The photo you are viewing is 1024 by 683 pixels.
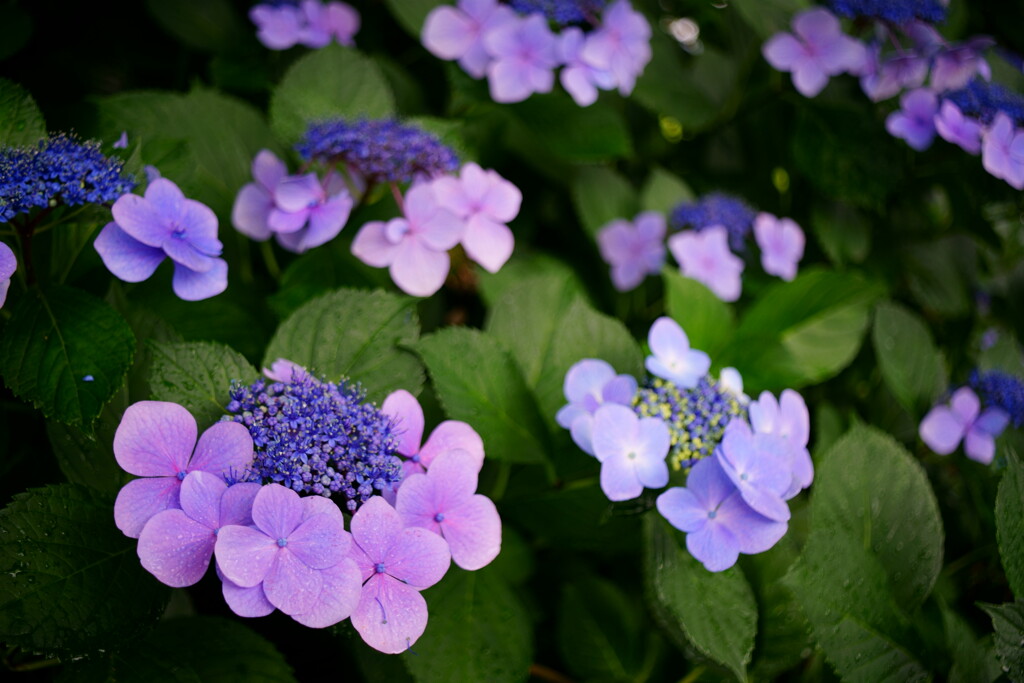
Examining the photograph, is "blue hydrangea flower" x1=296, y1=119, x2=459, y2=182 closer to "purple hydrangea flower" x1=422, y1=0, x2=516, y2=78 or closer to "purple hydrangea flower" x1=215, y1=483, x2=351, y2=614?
"purple hydrangea flower" x1=422, y1=0, x2=516, y2=78

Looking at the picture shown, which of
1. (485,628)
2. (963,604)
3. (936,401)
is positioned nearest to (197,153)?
(485,628)

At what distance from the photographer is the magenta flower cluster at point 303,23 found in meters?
1.06

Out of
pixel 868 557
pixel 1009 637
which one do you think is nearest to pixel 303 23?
pixel 868 557

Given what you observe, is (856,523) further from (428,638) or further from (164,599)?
(164,599)

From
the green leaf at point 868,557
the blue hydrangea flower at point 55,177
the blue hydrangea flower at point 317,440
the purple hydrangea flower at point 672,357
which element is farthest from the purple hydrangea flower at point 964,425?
the blue hydrangea flower at point 55,177

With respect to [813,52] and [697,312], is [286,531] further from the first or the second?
[813,52]

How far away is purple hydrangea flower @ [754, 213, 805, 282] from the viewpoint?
1.18 meters

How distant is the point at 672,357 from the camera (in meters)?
0.80

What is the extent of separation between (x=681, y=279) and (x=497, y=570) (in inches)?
17.5

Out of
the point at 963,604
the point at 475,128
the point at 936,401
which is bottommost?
the point at 963,604

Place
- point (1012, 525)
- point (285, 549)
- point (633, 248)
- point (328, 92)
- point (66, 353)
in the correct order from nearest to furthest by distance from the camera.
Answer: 1. point (285, 549)
2. point (66, 353)
3. point (1012, 525)
4. point (328, 92)
5. point (633, 248)

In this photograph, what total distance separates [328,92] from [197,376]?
49cm

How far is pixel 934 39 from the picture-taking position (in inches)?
46.9

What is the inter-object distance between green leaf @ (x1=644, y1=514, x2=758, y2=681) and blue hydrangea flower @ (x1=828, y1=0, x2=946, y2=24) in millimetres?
894
